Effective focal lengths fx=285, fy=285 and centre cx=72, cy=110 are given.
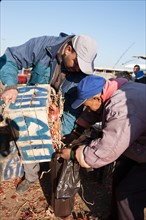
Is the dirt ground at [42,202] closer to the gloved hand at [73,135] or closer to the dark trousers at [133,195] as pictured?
the gloved hand at [73,135]

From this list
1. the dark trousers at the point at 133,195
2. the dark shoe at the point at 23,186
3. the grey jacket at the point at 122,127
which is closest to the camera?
the grey jacket at the point at 122,127

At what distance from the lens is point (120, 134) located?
9.18 feet

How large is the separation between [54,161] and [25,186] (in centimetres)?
121

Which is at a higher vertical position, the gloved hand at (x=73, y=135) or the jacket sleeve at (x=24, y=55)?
the jacket sleeve at (x=24, y=55)

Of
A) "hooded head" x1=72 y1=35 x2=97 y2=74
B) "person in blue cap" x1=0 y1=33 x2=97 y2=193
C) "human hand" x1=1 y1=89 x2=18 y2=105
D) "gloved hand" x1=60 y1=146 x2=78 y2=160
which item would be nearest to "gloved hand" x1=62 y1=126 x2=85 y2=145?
"person in blue cap" x1=0 y1=33 x2=97 y2=193

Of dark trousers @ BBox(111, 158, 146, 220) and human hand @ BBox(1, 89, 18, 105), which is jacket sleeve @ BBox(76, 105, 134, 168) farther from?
human hand @ BBox(1, 89, 18, 105)

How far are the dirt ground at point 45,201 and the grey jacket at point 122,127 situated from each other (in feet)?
4.62

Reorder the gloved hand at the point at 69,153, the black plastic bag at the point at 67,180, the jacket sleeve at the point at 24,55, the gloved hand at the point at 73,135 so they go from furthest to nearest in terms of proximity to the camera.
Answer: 1. the gloved hand at the point at 73,135
2. the jacket sleeve at the point at 24,55
3. the black plastic bag at the point at 67,180
4. the gloved hand at the point at 69,153

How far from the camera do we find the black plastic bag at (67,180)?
3.69 metres

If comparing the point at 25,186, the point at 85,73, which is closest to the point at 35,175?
the point at 25,186

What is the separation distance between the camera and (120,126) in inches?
109

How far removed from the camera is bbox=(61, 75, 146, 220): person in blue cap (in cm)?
280

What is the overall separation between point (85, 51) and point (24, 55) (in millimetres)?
1012

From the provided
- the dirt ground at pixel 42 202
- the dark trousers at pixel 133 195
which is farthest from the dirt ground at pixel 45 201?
the dark trousers at pixel 133 195
